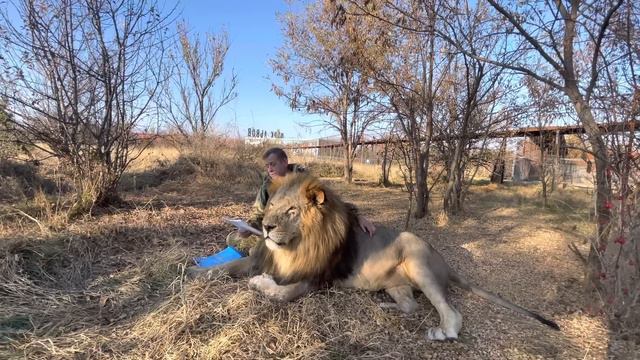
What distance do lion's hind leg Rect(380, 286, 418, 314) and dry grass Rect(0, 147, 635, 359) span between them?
0.07 m

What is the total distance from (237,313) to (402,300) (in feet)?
4.11

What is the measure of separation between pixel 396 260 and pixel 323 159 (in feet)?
52.9

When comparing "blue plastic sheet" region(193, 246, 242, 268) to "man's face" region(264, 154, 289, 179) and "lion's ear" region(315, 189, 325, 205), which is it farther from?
"lion's ear" region(315, 189, 325, 205)

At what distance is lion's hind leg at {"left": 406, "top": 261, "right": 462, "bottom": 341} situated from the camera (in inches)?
117

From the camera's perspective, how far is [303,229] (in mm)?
3137

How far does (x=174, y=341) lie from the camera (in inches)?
104

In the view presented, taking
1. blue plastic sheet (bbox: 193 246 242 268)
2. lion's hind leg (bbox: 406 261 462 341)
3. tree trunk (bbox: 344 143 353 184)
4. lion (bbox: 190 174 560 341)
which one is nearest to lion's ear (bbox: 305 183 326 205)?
lion (bbox: 190 174 560 341)

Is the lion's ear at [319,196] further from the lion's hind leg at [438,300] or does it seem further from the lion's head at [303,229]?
the lion's hind leg at [438,300]

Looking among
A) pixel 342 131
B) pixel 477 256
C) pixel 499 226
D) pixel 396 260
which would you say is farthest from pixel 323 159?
pixel 396 260

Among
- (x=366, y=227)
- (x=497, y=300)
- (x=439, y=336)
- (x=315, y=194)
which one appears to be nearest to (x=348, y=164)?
(x=366, y=227)

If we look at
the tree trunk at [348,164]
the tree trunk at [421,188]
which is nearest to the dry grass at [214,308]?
the tree trunk at [421,188]

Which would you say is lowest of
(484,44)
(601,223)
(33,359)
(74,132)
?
(33,359)

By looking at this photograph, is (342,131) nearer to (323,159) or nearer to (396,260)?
(323,159)

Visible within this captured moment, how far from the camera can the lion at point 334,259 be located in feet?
10.3
